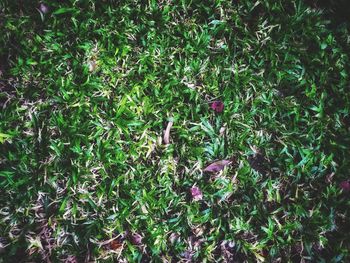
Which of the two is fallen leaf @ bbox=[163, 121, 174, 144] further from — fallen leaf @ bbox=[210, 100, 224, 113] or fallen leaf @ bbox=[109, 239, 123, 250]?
fallen leaf @ bbox=[109, 239, 123, 250]

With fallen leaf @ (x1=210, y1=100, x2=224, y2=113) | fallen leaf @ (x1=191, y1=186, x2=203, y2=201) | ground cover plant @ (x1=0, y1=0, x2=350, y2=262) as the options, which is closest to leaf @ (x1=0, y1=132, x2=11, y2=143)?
ground cover plant @ (x1=0, y1=0, x2=350, y2=262)

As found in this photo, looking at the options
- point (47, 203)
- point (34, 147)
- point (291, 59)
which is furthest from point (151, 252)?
point (291, 59)

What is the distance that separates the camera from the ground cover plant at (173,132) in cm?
224

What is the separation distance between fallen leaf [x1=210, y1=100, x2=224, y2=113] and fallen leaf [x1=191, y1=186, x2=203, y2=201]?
61cm

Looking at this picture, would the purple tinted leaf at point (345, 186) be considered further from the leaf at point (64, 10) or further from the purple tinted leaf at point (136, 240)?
the leaf at point (64, 10)

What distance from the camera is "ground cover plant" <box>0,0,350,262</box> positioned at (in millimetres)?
2242

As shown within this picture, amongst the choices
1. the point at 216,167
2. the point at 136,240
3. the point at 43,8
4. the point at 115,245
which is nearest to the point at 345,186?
the point at 216,167

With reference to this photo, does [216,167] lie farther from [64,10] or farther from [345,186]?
[64,10]

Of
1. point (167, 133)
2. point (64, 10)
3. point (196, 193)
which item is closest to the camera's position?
point (196, 193)

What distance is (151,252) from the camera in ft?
7.27

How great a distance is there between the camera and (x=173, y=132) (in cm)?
248

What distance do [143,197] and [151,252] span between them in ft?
1.18

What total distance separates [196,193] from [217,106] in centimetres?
68

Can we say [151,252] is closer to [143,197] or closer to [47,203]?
[143,197]
